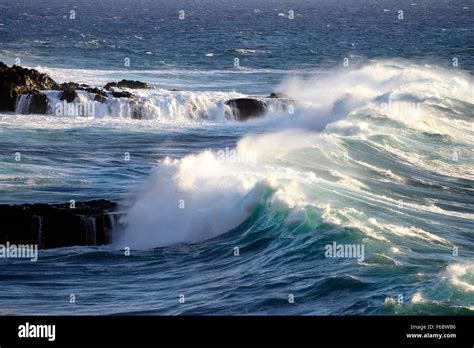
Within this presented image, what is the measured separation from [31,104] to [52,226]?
20.5m

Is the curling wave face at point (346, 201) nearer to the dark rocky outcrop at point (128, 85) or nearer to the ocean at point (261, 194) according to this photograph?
the ocean at point (261, 194)

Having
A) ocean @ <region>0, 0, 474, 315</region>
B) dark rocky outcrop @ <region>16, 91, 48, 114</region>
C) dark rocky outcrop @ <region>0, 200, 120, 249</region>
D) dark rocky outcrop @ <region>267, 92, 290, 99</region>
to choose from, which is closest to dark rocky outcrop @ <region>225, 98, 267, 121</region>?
ocean @ <region>0, 0, 474, 315</region>

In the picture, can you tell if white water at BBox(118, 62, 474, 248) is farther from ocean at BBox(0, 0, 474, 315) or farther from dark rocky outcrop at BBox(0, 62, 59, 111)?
dark rocky outcrop at BBox(0, 62, 59, 111)

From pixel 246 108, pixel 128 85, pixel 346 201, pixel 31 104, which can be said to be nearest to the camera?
pixel 346 201

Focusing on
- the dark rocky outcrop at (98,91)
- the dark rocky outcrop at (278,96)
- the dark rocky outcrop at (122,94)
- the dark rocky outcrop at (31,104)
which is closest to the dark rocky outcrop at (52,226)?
the dark rocky outcrop at (31,104)

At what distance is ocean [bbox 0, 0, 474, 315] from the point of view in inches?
768

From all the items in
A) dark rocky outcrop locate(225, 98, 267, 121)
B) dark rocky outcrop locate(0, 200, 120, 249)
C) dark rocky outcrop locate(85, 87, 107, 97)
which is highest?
dark rocky outcrop locate(85, 87, 107, 97)

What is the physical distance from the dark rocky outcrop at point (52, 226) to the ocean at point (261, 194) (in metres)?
0.25

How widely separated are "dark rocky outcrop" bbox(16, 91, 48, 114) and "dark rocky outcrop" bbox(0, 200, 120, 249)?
19765mm

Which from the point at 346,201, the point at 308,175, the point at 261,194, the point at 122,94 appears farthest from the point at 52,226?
the point at 122,94

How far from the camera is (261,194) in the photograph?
1001 inches

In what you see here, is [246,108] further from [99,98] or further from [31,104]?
[31,104]
